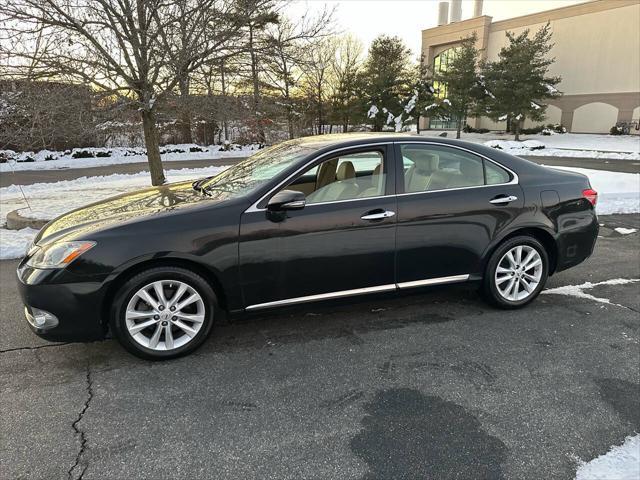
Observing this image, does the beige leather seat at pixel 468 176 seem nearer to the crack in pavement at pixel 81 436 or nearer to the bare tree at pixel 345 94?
the crack in pavement at pixel 81 436

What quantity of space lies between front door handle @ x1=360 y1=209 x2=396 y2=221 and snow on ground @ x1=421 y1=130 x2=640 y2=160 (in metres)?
19.1

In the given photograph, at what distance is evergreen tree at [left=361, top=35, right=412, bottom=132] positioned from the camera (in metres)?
Result: 37.4

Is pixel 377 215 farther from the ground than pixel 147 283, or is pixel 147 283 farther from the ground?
pixel 377 215

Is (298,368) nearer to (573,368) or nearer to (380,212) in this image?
(380,212)

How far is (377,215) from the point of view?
358 cm

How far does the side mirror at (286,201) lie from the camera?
3275 millimetres

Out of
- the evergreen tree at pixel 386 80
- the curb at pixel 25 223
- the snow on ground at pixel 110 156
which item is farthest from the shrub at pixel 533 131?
the curb at pixel 25 223

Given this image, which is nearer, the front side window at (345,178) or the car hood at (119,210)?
the car hood at (119,210)

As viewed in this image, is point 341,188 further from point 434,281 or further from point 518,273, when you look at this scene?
point 518,273

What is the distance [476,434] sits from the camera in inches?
100

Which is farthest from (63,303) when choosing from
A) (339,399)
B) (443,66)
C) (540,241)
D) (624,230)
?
(443,66)

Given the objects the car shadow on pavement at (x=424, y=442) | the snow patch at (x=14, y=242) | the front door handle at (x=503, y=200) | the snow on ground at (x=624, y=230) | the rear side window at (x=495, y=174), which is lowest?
the snow on ground at (x=624, y=230)

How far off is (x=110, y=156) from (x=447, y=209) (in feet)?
72.8

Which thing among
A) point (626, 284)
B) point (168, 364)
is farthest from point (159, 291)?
point (626, 284)
